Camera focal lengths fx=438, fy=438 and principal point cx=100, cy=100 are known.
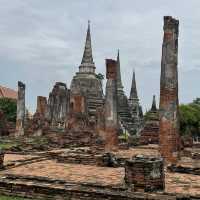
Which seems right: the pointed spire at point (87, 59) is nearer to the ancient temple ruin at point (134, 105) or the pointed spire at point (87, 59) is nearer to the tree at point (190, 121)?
the ancient temple ruin at point (134, 105)

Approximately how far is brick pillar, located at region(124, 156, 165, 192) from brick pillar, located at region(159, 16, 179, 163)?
395 centimetres

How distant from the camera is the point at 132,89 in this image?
5000 centimetres

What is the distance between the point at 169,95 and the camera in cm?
1088

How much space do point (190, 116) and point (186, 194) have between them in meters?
32.7

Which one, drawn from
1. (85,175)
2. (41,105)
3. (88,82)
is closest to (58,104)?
(41,105)

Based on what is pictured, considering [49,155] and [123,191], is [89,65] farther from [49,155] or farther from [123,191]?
[123,191]

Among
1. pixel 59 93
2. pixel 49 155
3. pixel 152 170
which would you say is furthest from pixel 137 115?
pixel 152 170

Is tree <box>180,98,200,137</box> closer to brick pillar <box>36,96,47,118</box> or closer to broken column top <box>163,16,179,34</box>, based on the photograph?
brick pillar <box>36,96,47,118</box>

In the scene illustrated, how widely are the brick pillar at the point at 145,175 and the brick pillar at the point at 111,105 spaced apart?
8.85 metres

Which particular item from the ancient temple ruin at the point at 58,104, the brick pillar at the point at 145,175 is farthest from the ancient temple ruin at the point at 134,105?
the brick pillar at the point at 145,175

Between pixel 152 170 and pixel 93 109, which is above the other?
pixel 93 109

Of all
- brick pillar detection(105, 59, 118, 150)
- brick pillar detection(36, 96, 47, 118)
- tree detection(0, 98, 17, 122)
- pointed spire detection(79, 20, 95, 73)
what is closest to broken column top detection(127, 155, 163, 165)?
brick pillar detection(105, 59, 118, 150)

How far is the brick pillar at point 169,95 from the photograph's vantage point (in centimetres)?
1078

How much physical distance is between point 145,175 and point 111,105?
9.34 meters
